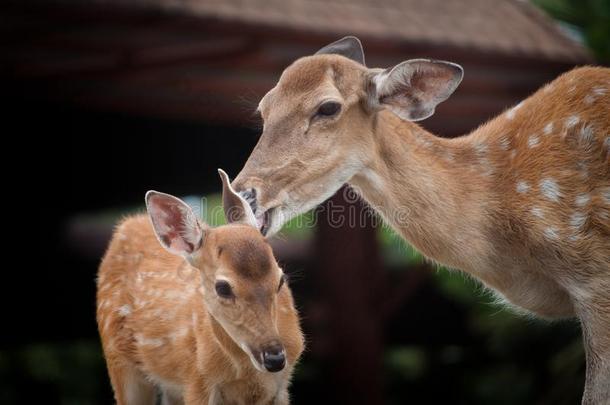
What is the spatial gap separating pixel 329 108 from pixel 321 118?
0.17ft

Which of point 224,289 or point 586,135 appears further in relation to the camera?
point 586,135

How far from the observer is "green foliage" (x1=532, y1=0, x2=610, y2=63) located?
31.9ft

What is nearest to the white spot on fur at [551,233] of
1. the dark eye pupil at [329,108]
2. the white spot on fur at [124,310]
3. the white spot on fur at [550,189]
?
the white spot on fur at [550,189]

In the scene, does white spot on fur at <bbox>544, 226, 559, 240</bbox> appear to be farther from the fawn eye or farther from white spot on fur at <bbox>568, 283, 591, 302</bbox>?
the fawn eye

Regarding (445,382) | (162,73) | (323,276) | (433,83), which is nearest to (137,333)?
(433,83)

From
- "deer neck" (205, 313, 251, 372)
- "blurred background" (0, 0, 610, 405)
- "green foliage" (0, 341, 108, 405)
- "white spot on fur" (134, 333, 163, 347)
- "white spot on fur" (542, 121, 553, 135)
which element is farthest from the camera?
"green foliage" (0, 341, 108, 405)

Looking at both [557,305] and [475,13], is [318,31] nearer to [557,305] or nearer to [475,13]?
[475,13]

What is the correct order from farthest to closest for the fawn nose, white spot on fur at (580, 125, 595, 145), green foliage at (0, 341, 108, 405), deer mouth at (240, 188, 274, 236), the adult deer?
green foliage at (0, 341, 108, 405)
white spot on fur at (580, 125, 595, 145)
the adult deer
deer mouth at (240, 188, 274, 236)
the fawn nose

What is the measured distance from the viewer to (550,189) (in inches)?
173

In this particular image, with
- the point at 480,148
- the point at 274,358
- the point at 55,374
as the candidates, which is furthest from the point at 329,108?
the point at 55,374

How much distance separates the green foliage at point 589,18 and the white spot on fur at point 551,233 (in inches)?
224

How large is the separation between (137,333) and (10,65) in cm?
457

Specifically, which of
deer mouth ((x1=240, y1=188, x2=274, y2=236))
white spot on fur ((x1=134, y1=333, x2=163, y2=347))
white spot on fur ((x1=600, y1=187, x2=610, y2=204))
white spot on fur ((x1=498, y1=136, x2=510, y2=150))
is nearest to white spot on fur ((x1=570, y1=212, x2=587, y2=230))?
white spot on fur ((x1=600, y1=187, x2=610, y2=204))

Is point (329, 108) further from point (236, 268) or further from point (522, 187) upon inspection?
point (236, 268)
